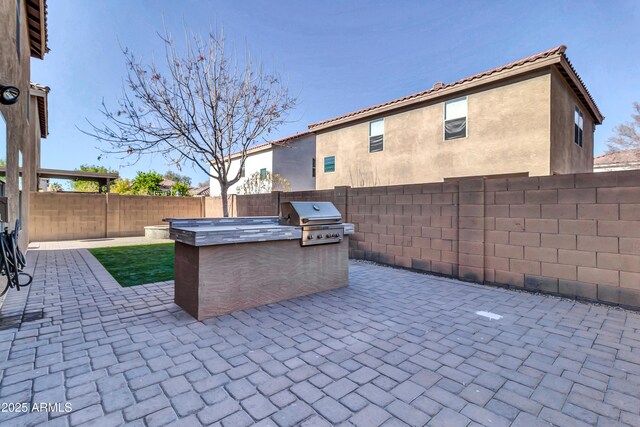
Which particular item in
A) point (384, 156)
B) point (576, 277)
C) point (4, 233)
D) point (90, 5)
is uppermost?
point (90, 5)

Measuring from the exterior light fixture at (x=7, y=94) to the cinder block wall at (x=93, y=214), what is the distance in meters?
9.00

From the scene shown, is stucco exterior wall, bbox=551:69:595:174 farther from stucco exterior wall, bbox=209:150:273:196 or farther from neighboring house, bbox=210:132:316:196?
stucco exterior wall, bbox=209:150:273:196

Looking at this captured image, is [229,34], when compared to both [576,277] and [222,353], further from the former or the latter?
[576,277]

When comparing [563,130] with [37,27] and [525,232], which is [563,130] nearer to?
[525,232]

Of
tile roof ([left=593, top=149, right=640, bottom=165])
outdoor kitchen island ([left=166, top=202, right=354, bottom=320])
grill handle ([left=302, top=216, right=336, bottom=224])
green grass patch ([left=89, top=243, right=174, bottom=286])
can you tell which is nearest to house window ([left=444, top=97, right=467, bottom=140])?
outdoor kitchen island ([left=166, top=202, right=354, bottom=320])

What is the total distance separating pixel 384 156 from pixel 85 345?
9359mm

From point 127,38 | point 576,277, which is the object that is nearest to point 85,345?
point 576,277

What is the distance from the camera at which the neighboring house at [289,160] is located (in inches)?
Answer: 616

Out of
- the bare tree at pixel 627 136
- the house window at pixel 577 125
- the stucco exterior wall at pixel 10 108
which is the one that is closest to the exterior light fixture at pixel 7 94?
the stucco exterior wall at pixel 10 108

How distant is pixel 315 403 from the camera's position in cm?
192

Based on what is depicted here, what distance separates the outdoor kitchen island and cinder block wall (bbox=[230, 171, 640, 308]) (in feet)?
6.02

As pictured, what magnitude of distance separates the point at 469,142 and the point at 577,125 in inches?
143

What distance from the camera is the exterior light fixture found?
11.0 ft

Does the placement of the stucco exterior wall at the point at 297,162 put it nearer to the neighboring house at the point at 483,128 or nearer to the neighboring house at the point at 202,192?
the neighboring house at the point at 483,128
